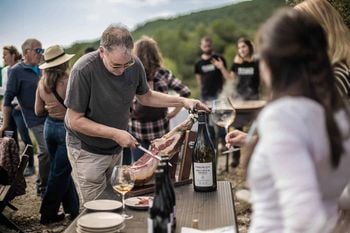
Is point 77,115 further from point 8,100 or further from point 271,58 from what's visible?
point 8,100

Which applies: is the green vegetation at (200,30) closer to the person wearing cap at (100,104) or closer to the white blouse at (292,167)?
the person wearing cap at (100,104)

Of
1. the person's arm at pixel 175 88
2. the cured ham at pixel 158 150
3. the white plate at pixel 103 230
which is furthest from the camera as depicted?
the person's arm at pixel 175 88

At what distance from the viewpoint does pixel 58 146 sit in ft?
12.9

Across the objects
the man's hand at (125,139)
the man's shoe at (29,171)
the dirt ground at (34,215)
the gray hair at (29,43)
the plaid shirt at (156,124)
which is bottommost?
the man's shoe at (29,171)

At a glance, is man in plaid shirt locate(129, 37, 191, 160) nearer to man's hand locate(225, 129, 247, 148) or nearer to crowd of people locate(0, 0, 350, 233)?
crowd of people locate(0, 0, 350, 233)

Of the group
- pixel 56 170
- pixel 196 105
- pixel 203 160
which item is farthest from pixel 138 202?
pixel 56 170

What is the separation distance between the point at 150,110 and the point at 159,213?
255 centimetres

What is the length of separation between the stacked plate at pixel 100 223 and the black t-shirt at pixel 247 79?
488 cm

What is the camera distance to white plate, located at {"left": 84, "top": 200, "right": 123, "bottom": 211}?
1.93 meters

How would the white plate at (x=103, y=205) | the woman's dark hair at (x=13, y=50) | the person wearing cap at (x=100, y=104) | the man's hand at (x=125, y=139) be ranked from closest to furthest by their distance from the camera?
the white plate at (x=103, y=205)
the man's hand at (x=125, y=139)
the person wearing cap at (x=100, y=104)
the woman's dark hair at (x=13, y=50)

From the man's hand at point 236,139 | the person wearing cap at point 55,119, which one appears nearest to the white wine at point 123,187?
the man's hand at point 236,139

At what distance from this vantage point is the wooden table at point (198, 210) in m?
1.81

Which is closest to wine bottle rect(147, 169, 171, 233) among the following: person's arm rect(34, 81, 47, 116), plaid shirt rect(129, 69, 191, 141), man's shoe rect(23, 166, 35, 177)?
plaid shirt rect(129, 69, 191, 141)

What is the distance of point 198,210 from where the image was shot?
1983mm
